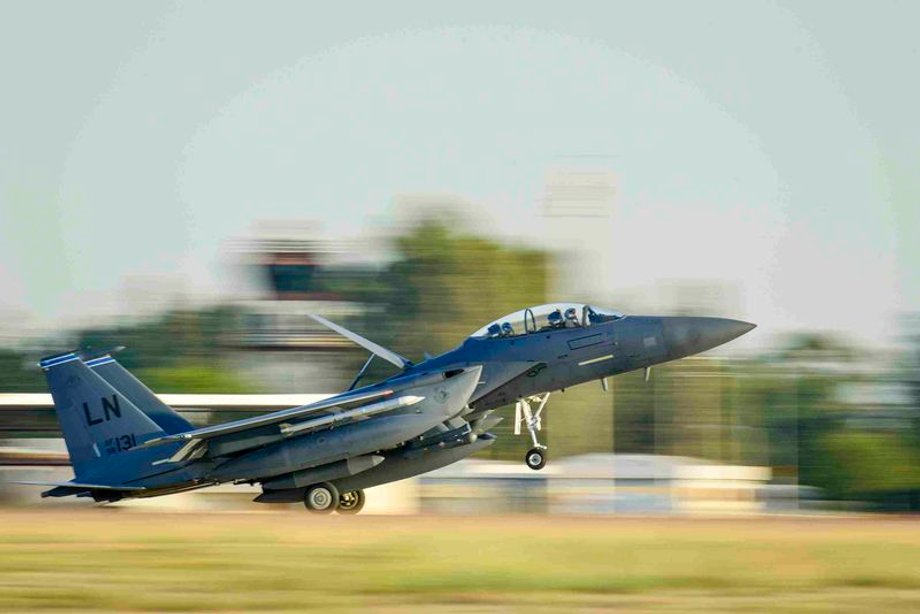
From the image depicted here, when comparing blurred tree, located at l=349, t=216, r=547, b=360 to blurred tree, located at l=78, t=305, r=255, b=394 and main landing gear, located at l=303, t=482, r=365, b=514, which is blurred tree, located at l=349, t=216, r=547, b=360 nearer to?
blurred tree, located at l=78, t=305, r=255, b=394

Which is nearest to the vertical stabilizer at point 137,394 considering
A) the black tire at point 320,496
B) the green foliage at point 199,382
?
the black tire at point 320,496

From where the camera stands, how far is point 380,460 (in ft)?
75.6

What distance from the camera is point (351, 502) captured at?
23.9 metres

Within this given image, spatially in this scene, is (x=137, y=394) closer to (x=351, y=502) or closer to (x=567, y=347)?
(x=351, y=502)

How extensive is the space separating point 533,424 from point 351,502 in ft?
→ 11.0

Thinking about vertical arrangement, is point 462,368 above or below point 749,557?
above

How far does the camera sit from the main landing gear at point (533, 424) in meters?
22.4

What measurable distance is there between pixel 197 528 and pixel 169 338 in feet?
223

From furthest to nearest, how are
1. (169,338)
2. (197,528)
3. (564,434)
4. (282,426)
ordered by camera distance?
(169,338), (564,434), (282,426), (197,528)

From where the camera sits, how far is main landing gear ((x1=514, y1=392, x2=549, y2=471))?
22.4m

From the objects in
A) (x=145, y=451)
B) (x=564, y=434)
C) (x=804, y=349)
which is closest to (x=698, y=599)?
(x=145, y=451)

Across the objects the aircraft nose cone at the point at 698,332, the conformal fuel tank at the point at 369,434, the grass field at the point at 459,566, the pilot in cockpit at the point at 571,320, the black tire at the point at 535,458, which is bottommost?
the grass field at the point at 459,566

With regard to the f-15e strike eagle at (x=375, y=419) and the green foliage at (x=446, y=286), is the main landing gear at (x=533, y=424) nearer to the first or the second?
the f-15e strike eagle at (x=375, y=419)

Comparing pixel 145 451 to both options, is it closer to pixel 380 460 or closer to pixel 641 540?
pixel 380 460
